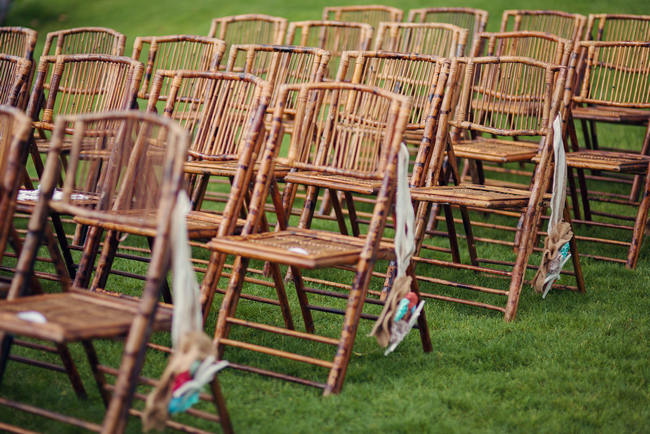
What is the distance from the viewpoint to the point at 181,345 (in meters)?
2.49

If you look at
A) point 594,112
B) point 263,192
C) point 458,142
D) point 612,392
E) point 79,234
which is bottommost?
point 79,234

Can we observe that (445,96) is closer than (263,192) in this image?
No

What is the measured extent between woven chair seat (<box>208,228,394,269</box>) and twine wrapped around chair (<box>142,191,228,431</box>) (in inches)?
20.8

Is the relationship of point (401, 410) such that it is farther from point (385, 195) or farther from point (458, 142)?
point (458, 142)

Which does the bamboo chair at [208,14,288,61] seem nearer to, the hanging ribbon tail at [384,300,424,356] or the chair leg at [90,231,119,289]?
the chair leg at [90,231,119,289]

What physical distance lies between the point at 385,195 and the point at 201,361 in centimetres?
96

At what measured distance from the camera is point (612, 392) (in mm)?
3322

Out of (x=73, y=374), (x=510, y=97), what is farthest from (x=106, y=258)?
Answer: (x=510, y=97)

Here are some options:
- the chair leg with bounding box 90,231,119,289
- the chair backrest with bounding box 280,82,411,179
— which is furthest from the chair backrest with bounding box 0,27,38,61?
the chair backrest with bounding box 280,82,411,179

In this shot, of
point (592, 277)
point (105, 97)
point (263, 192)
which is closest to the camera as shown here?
point (263, 192)

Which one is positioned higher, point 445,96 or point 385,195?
point 445,96

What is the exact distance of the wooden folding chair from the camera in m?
2.39

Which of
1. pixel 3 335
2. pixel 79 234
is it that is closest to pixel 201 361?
pixel 3 335

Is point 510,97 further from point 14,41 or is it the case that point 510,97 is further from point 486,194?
point 14,41
